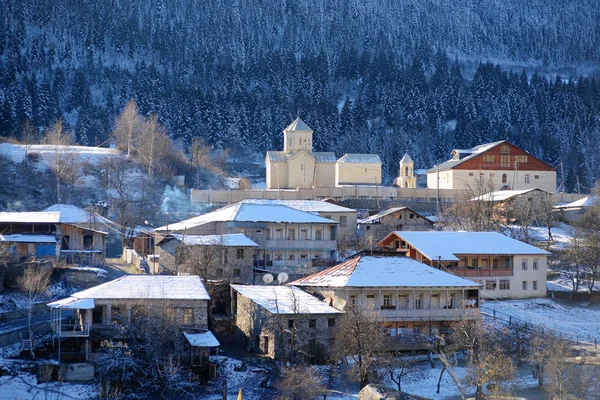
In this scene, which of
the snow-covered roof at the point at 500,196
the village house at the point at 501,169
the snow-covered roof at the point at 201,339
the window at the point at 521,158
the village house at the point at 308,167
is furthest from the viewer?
the window at the point at 521,158

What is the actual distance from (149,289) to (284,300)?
6.21 metres

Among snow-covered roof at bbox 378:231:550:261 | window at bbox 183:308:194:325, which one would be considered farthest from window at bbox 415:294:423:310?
window at bbox 183:308:194:325

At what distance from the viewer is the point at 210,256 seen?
173 feet

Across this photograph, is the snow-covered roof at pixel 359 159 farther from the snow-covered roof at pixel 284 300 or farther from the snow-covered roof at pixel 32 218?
the snow-covered roof at pixel 284 300

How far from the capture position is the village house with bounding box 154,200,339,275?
59000 mm

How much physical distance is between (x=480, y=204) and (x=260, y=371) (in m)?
33.8

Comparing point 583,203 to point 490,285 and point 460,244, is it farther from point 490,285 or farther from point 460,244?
point 490,285

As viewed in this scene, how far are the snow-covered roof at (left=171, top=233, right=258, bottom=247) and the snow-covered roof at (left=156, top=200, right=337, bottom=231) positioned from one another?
3146 millimetres

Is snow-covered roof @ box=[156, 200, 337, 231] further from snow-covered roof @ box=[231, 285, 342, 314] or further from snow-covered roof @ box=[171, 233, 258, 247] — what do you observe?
snow-covered roof @ box=[231, 285, 342, 314]

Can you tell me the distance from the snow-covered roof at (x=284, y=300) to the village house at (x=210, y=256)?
15.0 ft

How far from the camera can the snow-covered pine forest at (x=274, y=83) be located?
125000 millimetres

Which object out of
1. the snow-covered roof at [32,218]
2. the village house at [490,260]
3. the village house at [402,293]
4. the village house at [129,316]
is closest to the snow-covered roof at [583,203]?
the village house at [490,260]

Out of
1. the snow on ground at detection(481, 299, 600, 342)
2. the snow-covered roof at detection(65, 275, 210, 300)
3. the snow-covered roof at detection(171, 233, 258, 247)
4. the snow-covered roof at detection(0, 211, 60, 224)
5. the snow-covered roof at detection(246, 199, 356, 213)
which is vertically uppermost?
the snow-covered roof at detection(246, 199, 356, 213)

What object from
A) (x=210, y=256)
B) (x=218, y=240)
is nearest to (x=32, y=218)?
(x=218, y=240)
